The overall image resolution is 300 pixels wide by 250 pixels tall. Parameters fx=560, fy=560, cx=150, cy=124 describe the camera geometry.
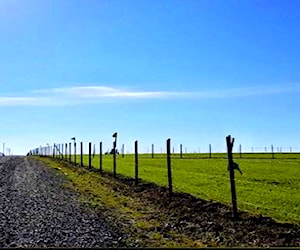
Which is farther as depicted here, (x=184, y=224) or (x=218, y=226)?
(x=184, y=224)

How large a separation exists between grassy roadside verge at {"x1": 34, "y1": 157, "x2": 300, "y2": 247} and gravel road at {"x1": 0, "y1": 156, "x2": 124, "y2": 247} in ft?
2.07

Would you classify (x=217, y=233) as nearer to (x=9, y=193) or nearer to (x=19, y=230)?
(x=19, y=230)

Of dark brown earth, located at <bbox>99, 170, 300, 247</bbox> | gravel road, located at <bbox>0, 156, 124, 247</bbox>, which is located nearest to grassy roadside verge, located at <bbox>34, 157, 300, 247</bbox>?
dark brown earth, located at <bbox>99, 170, 300, 247</bbox>

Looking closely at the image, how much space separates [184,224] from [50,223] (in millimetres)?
3703

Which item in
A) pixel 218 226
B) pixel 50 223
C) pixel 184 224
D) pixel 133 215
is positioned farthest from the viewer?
pixel 133 215

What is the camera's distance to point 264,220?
14.8m

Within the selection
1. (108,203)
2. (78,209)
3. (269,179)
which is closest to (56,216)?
(78,209)

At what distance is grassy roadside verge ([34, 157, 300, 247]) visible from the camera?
41.4ft

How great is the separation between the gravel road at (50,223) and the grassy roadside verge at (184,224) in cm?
63

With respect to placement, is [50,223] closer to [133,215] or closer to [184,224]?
[133,215]

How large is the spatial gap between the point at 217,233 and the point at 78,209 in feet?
21.9

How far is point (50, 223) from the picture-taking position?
1549cm

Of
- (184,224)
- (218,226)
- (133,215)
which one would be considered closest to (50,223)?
(133,215)

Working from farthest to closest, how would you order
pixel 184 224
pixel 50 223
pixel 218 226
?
pixel 50 223 < pixel 184 224 < pixel 218 226
